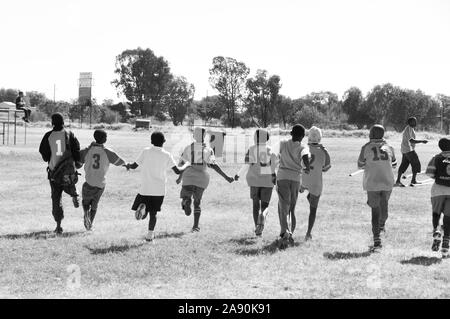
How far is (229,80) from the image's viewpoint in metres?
87.6

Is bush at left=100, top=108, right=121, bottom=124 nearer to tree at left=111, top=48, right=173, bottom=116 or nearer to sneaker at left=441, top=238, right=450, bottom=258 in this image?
tree at left=111, top=48, right=173, bottom=116

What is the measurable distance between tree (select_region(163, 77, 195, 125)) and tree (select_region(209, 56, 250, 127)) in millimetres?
16305

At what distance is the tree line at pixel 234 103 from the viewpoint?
85.4m

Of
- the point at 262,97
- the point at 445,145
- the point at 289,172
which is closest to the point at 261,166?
the point at 289,172

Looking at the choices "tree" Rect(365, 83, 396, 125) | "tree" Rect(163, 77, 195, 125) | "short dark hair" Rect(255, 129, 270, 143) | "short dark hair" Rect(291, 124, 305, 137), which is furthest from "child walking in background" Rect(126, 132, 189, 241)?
"tree" Rect(365, 83, 396, 125)

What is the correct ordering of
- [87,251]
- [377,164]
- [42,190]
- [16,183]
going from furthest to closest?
[16,183] → [42,190] → [377,164] → [87,251]

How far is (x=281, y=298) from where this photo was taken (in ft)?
18.9

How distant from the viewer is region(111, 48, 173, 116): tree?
9869 centimetres

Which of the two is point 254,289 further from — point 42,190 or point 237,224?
point 42,190

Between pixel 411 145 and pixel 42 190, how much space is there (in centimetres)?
1131

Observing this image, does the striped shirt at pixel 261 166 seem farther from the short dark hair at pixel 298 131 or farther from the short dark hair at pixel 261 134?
the short dark hair at pixel 298 131

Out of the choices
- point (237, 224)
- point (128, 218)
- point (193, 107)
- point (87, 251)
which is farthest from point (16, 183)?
point (193, 107)

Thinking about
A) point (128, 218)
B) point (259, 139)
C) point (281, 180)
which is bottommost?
point (128, 218)

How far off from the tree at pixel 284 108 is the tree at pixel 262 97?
4.13 ft
